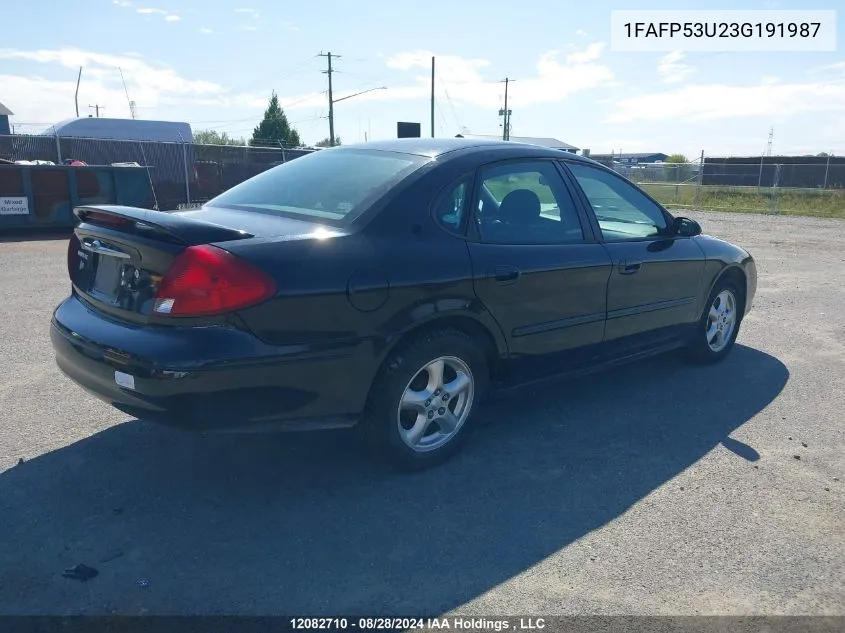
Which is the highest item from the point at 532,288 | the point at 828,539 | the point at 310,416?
the point at 532,288

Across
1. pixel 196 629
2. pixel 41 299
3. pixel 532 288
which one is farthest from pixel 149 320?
pixel 41 299

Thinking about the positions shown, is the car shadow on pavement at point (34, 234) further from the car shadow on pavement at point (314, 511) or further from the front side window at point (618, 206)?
the front side window at point (618, 206)

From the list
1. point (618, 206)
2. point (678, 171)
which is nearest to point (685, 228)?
point (618, 206)

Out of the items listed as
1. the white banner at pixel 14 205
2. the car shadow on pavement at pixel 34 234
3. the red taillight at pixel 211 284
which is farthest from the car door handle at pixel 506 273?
the white banner at pixel 14 205

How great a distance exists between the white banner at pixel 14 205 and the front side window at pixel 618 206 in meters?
12.5

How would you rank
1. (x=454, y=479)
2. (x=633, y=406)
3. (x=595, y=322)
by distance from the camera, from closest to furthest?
1. (x=454, y=479)
2. (x=595, y=322)
3. (x=633, y=406)

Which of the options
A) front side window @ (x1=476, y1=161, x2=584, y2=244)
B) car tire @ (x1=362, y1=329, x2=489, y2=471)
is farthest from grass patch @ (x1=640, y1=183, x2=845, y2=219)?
car tire @ (x1=362, y1=329, x2=489, y2=471)

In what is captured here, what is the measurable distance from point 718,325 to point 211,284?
4.20 m

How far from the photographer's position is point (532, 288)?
3.86m

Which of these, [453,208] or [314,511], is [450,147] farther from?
[314,511]

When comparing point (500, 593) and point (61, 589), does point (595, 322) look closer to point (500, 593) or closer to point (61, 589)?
point (500, 593)

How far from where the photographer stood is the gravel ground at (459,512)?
2.63 meters

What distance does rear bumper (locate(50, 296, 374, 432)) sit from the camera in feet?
9.37

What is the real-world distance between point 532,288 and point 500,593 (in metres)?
1.74
